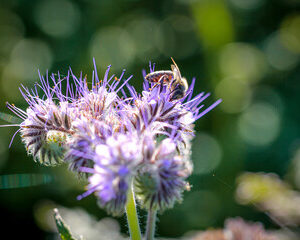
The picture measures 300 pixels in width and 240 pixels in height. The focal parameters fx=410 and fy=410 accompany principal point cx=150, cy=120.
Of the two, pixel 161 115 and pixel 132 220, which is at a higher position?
pixel 161 115

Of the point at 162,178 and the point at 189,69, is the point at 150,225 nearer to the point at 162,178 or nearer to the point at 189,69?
the point at 162,178

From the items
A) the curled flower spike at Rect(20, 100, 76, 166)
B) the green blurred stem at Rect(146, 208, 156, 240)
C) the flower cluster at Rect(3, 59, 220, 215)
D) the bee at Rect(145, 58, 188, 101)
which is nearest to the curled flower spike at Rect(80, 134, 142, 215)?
the flower cluster at Rect(3, 59, 220, 215)

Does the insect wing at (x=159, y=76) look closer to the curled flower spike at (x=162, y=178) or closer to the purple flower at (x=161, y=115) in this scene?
the purple flower at (x=161, y=115)

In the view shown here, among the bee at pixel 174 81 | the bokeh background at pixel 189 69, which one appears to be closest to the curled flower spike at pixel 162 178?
the bee at pixel 174 81

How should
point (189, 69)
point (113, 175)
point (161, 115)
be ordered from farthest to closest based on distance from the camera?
point (189, 69), point (161, 115), point (113, 175)

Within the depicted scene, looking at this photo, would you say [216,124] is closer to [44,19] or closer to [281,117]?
[281,117]

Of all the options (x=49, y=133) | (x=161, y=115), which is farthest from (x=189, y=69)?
(x=49, y=133)
